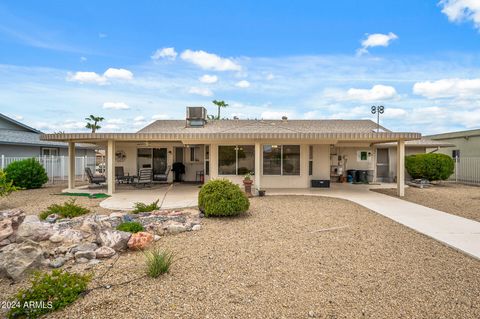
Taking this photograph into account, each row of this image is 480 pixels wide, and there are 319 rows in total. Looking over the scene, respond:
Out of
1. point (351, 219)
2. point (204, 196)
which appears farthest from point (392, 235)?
point (204, 196)

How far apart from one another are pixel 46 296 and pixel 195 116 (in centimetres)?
1708

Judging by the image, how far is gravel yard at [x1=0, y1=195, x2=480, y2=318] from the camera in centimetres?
320

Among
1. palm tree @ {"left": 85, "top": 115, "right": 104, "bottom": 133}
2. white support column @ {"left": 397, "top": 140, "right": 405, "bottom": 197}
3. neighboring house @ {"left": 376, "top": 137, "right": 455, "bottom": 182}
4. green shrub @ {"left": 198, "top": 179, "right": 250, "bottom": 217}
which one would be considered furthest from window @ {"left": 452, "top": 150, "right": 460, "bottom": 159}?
palm tree @ {"left": 85, "top": 115, "right": 104, "bottom": 133}

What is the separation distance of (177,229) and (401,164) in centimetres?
1003

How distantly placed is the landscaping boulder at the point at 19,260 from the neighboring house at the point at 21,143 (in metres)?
16.5

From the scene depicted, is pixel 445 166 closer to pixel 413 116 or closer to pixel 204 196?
pixel 413 116

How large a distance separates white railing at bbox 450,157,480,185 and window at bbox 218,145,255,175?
14436 mm

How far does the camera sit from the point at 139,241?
208 inches

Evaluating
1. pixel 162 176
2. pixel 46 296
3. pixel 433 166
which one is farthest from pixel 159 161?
pixel 433 166

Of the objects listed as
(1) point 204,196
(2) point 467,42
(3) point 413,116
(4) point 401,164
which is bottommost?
(1) point 204,196

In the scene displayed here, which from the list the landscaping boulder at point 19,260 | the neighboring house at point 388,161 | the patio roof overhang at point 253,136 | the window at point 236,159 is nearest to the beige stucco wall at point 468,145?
the neighboring house at point 388,161

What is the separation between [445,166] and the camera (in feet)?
52.6

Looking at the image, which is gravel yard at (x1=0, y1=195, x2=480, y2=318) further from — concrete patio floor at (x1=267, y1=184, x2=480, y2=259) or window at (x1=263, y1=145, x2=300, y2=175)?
window at (x1=263, y1=145, x2=300, y2=175)

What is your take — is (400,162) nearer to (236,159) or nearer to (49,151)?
(236,159)
